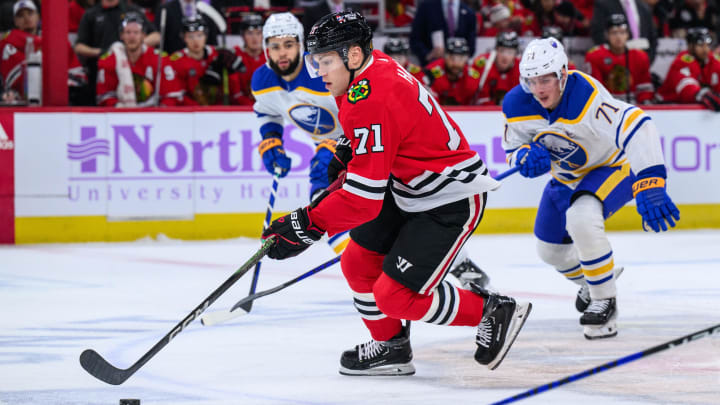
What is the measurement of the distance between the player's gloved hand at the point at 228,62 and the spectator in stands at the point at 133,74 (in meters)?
0.34

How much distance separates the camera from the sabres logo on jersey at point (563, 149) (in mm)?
3898

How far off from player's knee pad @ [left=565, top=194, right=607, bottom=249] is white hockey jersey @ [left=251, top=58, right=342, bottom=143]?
3.97ft

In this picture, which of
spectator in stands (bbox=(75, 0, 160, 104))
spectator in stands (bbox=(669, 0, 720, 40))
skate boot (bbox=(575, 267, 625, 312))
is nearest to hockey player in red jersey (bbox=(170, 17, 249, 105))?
spectator in stands (bbox=(75, 0, 160, 104))

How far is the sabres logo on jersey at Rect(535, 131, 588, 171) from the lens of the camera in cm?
390

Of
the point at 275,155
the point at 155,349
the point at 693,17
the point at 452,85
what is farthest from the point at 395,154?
the point at 693,17

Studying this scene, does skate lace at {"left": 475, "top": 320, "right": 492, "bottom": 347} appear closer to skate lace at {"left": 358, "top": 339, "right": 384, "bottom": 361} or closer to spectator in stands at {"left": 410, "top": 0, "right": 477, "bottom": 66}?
skate lace at {"left": 358, "top": 339, "right": 384, "bottom": 361}

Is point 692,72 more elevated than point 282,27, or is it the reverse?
point 282,27

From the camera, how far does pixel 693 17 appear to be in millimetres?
9109

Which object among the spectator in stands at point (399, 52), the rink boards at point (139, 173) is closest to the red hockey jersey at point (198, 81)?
the rink boards at point (139, 173)

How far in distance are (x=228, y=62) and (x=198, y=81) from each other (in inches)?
10.4

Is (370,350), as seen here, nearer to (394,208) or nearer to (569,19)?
(394,208)

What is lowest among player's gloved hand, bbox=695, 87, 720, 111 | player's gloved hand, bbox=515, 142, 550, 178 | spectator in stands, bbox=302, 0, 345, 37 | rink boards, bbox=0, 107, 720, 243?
rink boards, bbox=0, 107, 720, 243

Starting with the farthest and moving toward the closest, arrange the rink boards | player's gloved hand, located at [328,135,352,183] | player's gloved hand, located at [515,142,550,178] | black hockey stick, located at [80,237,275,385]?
the rink boards, player's gloved hand, located at [515,142,550,178], player's gloved hand, located at [328,135,352,183], black hockey stick, located at [80,237,275,385]

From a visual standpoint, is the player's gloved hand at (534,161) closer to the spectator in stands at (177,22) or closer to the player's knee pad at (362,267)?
the player's knee pad at (362,267)
